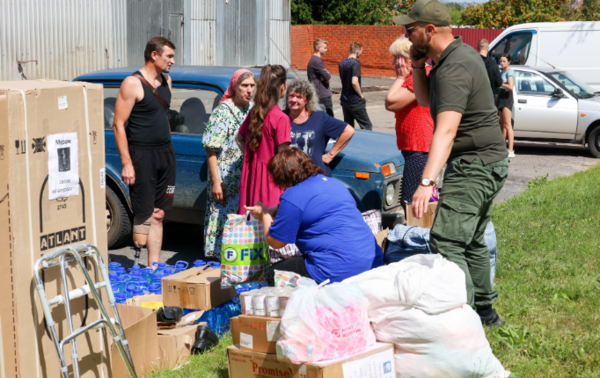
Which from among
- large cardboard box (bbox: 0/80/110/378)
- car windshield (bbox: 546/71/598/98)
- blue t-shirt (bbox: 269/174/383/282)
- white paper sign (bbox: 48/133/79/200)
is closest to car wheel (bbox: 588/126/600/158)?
car windshield (bbox: 546/71/598/98)

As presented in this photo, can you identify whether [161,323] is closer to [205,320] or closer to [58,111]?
[205,320]

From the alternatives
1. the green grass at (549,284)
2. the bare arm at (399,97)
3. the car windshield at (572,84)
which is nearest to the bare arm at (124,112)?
the bare arm at (399,97)

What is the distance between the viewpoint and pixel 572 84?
39.2 feet

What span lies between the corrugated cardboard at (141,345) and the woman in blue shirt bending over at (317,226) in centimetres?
90

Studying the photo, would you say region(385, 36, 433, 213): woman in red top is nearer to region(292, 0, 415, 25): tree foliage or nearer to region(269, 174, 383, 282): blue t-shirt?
region(269, 174, 383, 282): blue t-shirt

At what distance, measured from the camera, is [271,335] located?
10.3 ft

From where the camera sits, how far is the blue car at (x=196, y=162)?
543cm

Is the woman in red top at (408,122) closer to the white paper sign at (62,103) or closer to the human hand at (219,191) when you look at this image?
the human hand at (219,191)

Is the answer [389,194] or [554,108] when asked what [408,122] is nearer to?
[389,194]

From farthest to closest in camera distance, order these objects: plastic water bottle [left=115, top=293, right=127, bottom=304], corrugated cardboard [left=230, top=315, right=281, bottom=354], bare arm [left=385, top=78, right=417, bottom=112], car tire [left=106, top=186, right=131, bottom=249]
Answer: car tire [left=106, top=186, right=131, bottom=249] < bare arm [left=385, top=78, right=417, bottom=112] < plastic water bottle [left=115, top=293, right=127, bottom=304] < corrugated cardboard [left=230, top=315, right=281, bottom=354]

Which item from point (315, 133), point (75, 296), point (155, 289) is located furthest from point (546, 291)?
point (75, 296)

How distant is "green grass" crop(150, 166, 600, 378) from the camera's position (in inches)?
140

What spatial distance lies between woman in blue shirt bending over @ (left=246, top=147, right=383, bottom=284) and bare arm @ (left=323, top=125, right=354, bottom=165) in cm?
135

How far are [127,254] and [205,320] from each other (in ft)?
7.46
